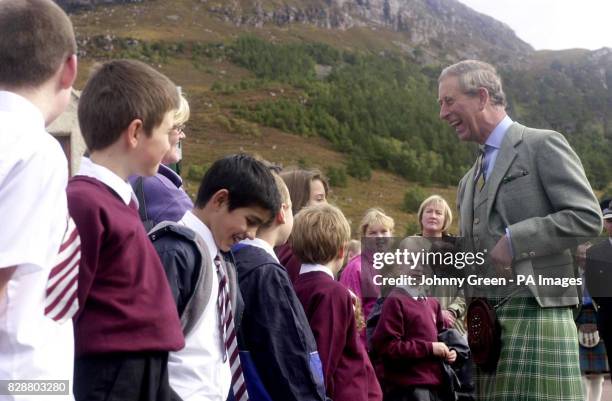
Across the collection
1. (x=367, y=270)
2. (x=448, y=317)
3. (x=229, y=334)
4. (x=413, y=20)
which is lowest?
(x=448, y=317)

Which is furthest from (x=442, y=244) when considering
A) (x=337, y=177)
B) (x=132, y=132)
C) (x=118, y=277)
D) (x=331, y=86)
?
(x=331, y=86)

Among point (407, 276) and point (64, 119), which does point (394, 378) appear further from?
point (64, 119)

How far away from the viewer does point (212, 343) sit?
9.10ft

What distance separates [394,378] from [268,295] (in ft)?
7.18

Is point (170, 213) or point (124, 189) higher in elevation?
point (124, 189)

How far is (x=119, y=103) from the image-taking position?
2.46 meters

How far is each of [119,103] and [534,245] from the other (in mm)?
1904

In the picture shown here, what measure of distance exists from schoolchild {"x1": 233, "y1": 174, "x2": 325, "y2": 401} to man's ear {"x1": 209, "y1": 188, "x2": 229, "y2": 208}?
27 centimetres

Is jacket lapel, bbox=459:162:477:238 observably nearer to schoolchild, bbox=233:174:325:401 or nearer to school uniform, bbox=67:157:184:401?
schoolchild, bbox=233:174:325:401

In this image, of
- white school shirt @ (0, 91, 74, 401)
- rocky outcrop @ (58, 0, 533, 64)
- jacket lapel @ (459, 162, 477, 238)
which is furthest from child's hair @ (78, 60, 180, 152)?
rocky outcrop @ (58, 0, 533, 64)

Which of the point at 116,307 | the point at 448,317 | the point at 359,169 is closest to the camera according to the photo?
the point at 116,307

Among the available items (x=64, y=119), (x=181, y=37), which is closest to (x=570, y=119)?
(x=181, y=37)

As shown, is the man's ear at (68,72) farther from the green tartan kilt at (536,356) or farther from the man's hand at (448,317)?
the man's hand at (448,317)

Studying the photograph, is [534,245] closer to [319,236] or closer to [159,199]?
[319,236]
